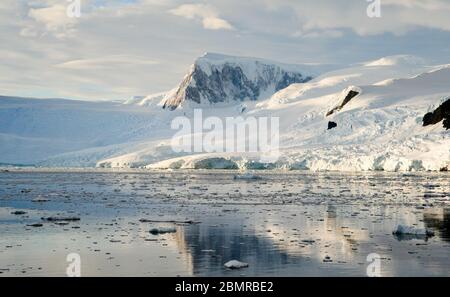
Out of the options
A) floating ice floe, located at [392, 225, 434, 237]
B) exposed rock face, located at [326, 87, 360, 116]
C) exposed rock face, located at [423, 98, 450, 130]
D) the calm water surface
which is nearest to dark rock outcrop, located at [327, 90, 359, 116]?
exposed rock face, located at [326, 87, 360, 116]

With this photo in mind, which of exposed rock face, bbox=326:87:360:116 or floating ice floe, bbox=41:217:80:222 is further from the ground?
exposed rock face, bbox=326:87:360:116

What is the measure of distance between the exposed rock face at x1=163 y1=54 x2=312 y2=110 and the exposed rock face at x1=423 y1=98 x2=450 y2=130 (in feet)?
289

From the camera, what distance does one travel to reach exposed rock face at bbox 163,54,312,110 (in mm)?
159875

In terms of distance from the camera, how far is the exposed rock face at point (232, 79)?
159875 millimetres

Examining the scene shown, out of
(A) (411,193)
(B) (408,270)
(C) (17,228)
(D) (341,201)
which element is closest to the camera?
(B) (408,270)

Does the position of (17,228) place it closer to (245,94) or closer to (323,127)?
(323,127)

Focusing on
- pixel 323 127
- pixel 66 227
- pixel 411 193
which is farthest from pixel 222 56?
pixel 66 227

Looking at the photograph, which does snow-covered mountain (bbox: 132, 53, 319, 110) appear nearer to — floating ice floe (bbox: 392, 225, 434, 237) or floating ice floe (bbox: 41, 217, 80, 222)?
floating ice floe (bbox: 41, 217, 80, 222)

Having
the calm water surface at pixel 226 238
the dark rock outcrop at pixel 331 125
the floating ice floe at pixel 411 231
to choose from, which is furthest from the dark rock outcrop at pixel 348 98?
the floating ice floe at pixel 411 231

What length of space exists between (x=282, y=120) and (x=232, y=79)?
5109 cm

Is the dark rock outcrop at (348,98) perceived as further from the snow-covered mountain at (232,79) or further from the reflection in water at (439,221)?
the reflection in water at (439,221)

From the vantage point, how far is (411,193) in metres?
34.5

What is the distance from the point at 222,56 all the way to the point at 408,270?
157813mm

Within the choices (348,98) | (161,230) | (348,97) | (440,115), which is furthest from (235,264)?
(348,97)
